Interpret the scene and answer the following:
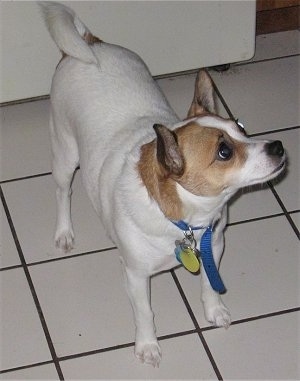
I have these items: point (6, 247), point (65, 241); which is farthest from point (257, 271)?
point (6, 247)

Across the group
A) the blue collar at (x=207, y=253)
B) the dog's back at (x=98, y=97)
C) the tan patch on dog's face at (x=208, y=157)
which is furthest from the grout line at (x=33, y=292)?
the tan patch on dog's face at (x=208, y=157)

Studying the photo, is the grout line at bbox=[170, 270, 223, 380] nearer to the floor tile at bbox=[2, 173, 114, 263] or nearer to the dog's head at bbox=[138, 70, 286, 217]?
the floor tile at bbox=[2, 173, 114, 263]

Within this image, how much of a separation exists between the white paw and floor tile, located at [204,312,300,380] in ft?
2.11

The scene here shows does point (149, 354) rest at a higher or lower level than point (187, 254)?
lower

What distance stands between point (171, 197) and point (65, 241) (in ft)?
2.95

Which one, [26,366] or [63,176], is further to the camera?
[63,176]

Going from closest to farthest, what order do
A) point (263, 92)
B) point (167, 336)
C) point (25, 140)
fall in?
point (167, 336)
point (25, 140)
point (263, 92)

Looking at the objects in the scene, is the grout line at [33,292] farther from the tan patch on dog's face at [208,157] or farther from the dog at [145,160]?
the tan patch on dog's face at [208,157]

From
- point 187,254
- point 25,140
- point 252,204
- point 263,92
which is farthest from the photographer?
point 263,92

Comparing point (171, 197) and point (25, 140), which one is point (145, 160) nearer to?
point (171, 197)

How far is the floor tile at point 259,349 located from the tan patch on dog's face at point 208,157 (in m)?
0.72

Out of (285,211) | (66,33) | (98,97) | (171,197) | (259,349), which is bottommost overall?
(259,349)

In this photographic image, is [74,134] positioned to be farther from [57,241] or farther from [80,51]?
[57,241]

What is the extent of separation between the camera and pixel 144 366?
9.18 feet
